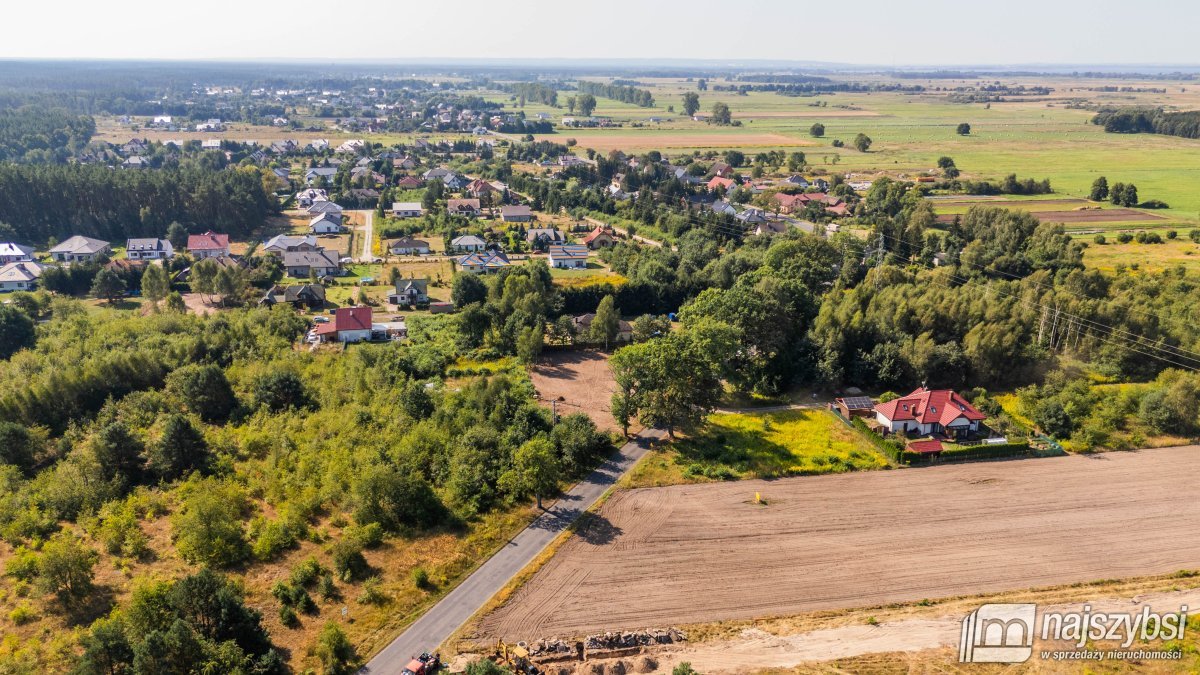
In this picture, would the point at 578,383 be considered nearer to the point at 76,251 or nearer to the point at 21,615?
the point at 21,615

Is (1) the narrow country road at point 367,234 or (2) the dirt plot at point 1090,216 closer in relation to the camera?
(1) the narrow country road at point 367,234

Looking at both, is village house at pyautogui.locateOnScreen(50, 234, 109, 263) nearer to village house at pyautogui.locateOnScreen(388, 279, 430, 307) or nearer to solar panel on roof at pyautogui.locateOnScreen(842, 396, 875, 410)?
village house at pyautogui.locateOnScreen(388, 279, 430, 307)

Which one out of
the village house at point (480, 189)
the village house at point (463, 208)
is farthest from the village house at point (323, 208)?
the village house at point (480, 189)

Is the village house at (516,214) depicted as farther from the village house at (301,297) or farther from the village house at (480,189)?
the village house at (301,297)

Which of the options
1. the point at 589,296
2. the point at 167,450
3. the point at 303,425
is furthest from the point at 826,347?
the point at 167,450

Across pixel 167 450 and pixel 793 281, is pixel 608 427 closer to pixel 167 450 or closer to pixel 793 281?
pixel 793 281

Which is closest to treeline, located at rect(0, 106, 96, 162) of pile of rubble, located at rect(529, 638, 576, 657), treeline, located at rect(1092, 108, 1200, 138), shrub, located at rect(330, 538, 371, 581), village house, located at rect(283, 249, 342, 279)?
village house, located at rect(283, 249, 342, 279)

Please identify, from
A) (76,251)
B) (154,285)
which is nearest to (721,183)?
(154,285)
